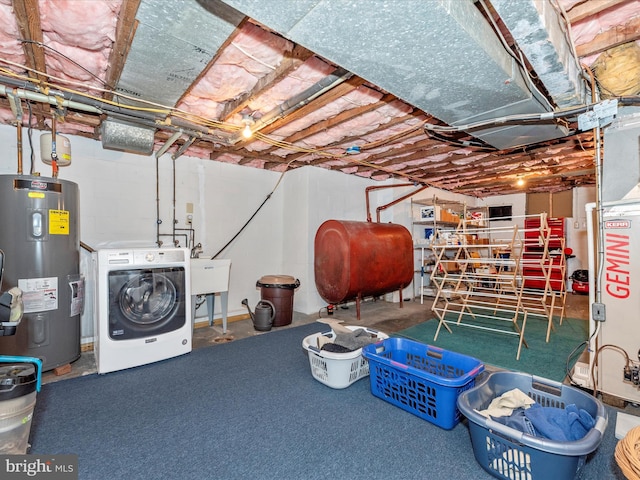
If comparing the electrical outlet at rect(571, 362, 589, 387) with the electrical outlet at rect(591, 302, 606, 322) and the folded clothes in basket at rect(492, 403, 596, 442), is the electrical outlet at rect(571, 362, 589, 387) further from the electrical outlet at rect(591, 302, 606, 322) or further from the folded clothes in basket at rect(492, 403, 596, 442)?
the folded clothes in basket at rect(492, 403, 596, 442)

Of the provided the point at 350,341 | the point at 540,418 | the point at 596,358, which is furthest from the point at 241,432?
the point at 596,358

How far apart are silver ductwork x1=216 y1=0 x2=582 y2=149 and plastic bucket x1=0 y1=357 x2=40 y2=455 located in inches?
73.5

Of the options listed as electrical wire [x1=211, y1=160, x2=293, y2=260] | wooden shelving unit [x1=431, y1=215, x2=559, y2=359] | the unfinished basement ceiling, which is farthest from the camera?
electrical wire [x1=211, y1=160, x2=293, y2=260]

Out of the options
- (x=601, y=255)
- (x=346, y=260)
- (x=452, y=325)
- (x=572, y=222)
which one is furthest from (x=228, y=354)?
(x=572, y=222)

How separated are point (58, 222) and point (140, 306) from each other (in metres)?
0.98

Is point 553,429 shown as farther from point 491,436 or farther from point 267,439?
point 267,439

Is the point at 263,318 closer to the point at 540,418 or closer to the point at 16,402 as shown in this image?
the point at 16,402

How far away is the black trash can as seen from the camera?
158 inches

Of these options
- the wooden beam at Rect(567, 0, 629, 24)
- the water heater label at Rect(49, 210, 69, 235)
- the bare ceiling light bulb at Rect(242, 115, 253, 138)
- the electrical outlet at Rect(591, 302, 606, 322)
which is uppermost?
the wooden beam at Rect(567, 0, 629, 24)

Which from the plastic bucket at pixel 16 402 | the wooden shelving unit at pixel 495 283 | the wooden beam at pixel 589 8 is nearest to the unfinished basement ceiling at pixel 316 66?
the wooden beam at pixel 589 8

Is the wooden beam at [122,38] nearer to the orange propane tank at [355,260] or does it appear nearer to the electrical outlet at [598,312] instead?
the orange propane tank at [355,260]

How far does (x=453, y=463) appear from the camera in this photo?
61.4 inches

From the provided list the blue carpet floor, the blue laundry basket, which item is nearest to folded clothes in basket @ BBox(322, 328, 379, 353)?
the blue carpet floor

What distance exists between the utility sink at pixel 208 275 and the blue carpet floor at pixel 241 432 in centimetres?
108
